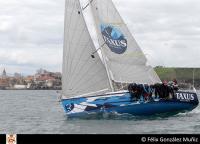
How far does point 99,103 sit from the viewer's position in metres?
26.0

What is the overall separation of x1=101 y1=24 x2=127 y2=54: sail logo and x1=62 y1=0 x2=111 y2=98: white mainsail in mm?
869

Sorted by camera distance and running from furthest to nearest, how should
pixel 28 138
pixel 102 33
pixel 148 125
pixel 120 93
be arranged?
pixel 102 33
pixel 120 93
pixel 148 125
pixel 28 138

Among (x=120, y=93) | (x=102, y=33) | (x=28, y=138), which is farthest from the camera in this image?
(x=102, y=33)

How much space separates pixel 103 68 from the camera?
27.2m

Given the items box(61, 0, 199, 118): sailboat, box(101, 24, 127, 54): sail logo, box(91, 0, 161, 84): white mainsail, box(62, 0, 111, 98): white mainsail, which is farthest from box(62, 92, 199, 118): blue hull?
box(101, 24, 127, 54): sail logo

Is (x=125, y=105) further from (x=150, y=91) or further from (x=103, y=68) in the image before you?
(x=103, y=68)

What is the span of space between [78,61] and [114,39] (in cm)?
240

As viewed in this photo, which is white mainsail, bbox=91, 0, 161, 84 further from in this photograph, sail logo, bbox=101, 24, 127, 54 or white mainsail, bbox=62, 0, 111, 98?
white mainsail, bbox=62, 0, 111, 98

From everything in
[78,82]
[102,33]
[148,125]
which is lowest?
[148,125]

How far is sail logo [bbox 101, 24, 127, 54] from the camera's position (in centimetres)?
2730

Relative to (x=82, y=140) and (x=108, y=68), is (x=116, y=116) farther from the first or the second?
(x=82, y=140)

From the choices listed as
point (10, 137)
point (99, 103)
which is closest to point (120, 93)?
point (99, 103)

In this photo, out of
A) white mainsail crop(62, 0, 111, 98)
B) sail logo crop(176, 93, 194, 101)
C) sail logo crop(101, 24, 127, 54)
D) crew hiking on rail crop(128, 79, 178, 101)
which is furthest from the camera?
sail logo crop(101, 24, 127, 54)

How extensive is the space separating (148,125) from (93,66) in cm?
613
